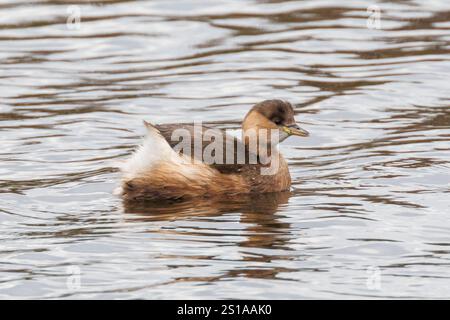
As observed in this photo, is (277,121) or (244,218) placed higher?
(277,121)

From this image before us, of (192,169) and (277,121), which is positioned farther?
(277,121)

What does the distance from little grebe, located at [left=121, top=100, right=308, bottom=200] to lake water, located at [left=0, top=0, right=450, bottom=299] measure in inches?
5.6

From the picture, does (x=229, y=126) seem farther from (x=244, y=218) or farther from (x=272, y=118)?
(x=244, y=218)

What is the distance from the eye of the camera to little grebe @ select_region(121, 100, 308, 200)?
1016 centimetres

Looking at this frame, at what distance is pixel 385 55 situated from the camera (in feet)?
50.7

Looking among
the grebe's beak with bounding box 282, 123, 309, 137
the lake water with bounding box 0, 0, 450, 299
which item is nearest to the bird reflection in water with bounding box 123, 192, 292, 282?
the lake water with bounding box 0, 0, 450, 299

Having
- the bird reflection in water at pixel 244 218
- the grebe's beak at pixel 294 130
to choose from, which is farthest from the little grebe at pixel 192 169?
the grebe's beak at pixel 294 130

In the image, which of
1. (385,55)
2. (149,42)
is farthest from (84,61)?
(385,55)

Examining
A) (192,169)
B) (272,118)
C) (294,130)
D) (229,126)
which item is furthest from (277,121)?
(229,126)

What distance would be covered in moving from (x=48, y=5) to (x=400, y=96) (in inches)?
234

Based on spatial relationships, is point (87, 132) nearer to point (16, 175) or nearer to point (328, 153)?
point (16, 175)

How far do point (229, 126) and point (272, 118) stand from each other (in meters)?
1.91

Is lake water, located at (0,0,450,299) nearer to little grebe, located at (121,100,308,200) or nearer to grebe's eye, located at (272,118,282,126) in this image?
little grebe, located at (121,100,308,200)

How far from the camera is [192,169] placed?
1023 cm
